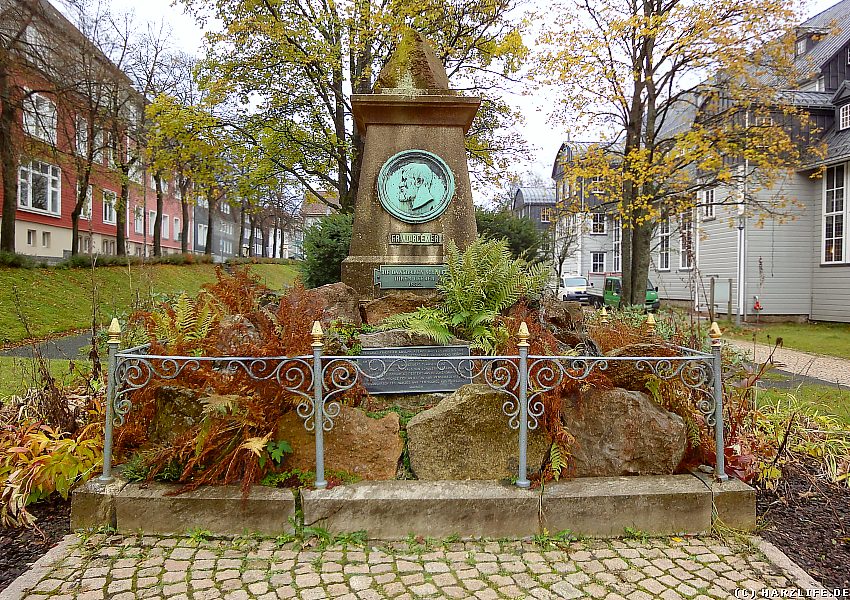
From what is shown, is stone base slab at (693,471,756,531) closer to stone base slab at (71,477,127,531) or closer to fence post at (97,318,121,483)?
stone base slab at (71,477,127,531)

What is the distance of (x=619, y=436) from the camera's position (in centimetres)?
367

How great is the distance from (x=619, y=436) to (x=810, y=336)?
1616cm

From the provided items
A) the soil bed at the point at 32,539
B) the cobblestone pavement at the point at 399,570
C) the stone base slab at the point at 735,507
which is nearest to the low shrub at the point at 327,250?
the soil bed at the point at 32,539

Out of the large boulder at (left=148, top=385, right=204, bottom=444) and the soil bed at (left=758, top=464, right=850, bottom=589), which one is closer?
the soil bed at (left=758, top=464, right=850, bottom=589)

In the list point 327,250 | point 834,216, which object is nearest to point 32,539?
point 327,250

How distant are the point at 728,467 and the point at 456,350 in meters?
2.20

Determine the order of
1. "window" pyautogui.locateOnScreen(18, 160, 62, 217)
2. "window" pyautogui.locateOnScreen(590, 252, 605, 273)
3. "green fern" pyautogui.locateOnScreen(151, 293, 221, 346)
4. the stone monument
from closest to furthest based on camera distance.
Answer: "green fern" pyautogui.locateOnScreen(151, 293, 221, 346)
the stone monument
"window" pyautogui.locateOnScreen(18, 160, 62, 217)
"window" pyautogui.locateOnScreen(590, 252, 605, 273)

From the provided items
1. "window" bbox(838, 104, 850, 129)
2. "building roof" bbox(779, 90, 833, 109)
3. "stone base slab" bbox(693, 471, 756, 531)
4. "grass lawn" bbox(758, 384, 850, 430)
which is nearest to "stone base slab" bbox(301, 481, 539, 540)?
"stone base slab" bbox(693, 471, 756, 531)

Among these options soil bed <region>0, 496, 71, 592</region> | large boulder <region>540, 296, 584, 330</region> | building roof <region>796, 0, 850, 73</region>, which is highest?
building roof <region>796, 0, 850, 73</region>

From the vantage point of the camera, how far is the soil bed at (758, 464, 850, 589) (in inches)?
123

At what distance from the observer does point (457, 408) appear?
3598 mm

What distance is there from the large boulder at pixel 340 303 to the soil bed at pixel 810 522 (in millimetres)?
3861

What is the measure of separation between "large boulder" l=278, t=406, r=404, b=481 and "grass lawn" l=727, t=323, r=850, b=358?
30.6 ft

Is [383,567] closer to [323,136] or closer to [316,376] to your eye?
[316,376]
